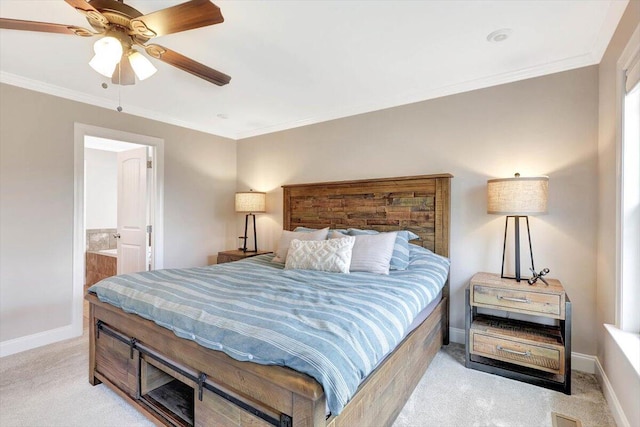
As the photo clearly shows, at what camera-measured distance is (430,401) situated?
203 centimetres

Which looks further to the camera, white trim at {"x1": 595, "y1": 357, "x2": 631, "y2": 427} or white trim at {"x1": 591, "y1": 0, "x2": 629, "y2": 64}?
white trim at {"x1": 591, "y1": 0, "x2": 629, "y2": 64}

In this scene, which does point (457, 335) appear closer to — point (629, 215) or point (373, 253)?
point (373, 253)

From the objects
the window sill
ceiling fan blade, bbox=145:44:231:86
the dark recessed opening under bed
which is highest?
ceiling fan blade, bbox=145:44:231:86

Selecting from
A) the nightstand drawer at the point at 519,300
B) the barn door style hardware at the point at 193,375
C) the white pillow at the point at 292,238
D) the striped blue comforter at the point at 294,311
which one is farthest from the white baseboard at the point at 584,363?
the barn door style hardware at the point at 193,375

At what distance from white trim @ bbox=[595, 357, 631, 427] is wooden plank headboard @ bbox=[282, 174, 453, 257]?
134 centimetres

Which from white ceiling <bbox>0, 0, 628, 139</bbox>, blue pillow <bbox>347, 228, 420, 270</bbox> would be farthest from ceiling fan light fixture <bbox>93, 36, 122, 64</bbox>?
blue pillow <bbox>347, 228, 420, 270</bbox>

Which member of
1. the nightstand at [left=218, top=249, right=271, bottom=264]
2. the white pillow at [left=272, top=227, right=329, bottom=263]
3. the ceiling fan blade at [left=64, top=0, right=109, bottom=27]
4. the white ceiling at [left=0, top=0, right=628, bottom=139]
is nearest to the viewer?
the ceiling fan blade at [left=64, top=0, right=109, bottom=27]

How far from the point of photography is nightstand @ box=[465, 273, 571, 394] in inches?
84.9

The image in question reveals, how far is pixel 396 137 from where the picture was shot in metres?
3.39

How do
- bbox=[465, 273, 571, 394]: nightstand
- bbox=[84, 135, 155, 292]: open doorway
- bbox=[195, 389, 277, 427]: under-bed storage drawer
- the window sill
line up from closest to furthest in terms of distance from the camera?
bbox=[195, 389, 277, 427]: under-bed storage drawer → the window sill → bbox=[465, 273, 571, 394]: nightstand → bbox=[84, 135, 155, 292]: open doorway

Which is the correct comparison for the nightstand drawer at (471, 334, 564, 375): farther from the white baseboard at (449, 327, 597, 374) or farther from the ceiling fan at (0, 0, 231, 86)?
the ceiling fan at (0, 0, 231, 86)

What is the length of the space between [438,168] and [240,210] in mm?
2648

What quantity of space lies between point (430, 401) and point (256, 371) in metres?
1.43

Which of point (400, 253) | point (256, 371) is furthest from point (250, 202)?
point (256, 371)
